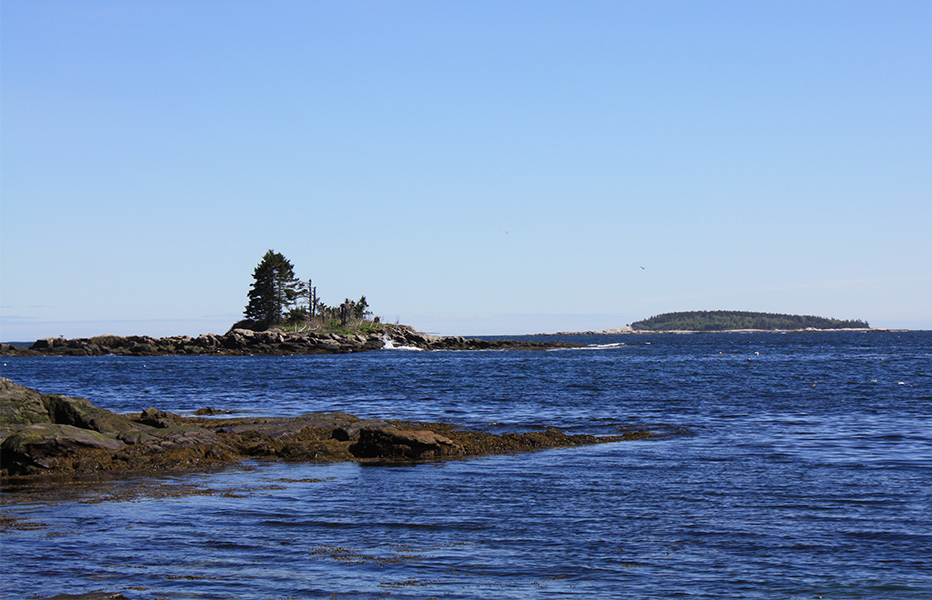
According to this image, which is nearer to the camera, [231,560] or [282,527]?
[231,560]

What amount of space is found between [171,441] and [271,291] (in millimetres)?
104499

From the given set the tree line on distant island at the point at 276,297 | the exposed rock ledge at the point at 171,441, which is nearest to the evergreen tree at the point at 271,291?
the tree line on distant island at the point at 276,297

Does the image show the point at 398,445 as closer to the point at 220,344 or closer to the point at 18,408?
the point at 18,408

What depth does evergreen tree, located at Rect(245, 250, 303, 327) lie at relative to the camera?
123 meters

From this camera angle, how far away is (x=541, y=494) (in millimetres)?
16031

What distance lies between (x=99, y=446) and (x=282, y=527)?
9.49 metres

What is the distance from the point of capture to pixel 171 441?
21.2 meters

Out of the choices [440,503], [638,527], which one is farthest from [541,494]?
[638,527]

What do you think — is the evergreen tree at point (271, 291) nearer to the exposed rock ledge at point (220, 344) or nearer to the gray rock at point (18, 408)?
the exposed rock ledge at point (220, 344)

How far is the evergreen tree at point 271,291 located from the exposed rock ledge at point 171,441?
3898 inches

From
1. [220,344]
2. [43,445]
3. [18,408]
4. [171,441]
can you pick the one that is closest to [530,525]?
[171,441]

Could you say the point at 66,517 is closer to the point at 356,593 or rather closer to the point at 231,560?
the point at 231,560

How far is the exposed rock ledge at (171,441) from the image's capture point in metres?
18.9

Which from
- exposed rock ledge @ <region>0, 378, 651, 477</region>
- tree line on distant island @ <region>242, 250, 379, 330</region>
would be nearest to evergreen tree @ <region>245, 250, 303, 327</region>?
tree line on distant island @ <region>242, 250, 379, 330</region>
